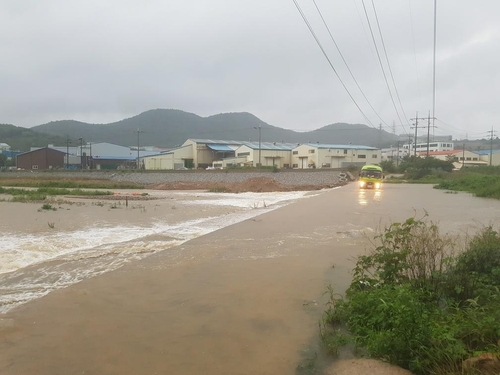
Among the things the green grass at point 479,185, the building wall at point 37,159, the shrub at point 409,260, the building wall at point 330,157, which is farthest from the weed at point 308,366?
the building wall at point 37,159

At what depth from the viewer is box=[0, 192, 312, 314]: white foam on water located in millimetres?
8320

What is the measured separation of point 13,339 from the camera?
553 centimetres

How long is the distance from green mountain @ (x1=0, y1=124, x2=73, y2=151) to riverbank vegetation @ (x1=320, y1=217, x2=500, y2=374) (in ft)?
432

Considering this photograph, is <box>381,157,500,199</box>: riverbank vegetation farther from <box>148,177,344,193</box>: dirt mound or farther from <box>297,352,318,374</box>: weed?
<box>297,352,318,374</box>: weed

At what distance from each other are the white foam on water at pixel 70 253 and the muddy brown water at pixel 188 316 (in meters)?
0.69

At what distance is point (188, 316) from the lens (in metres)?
6.33

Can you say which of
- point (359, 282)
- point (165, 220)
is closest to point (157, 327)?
point (359, 282)

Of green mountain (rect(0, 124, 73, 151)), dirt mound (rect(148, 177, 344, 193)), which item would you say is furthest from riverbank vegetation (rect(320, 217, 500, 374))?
green mountain (rect(0, 124, 73, 151))

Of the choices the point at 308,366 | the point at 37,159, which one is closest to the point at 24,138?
the point at 37,159

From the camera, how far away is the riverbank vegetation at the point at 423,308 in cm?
420

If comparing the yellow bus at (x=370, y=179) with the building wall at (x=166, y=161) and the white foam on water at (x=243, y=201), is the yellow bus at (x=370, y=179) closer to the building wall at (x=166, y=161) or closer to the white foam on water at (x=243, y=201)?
the white foam on water at (x=243, y=201)

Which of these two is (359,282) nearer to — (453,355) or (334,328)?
(334,328)

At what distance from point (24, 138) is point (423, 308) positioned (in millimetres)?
154947

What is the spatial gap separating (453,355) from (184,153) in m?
79.7
